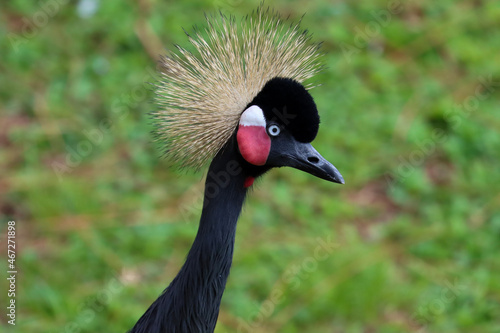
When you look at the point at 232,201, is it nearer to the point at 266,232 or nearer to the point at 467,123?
the point at 266,232

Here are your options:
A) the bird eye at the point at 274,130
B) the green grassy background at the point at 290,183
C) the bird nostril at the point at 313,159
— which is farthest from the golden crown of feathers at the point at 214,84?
the green grassy background at the point at 290,183

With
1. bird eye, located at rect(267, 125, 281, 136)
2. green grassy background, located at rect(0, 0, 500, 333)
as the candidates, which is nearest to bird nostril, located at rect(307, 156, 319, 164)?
bird eye, located at rect(267, 125, 281, 136)

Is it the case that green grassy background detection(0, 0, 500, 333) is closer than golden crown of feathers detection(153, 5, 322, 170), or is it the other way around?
golden crown of feathers detection(153, 5, 322, 170)

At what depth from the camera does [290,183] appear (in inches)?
143

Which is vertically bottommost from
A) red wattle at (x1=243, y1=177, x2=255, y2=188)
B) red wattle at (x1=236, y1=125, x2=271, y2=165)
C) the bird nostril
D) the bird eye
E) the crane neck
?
the crane neck

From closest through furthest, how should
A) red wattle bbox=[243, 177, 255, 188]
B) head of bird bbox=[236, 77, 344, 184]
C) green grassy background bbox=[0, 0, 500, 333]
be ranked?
head of bird bbox=[236, 77, 344, 184] < red wattle bbox=[243, 177, 255, 188] < green grassy background bbox=[0, 0, 500, 333]

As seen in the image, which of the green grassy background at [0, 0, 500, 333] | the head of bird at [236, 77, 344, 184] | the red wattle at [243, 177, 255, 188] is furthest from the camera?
the green grassy background at [0, 0, 500, 333]

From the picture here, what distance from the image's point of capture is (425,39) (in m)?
4.56

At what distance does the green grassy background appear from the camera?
9.80ft

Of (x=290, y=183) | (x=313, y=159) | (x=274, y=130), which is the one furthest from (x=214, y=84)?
(x=290, y=183)

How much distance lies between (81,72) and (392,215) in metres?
2.14

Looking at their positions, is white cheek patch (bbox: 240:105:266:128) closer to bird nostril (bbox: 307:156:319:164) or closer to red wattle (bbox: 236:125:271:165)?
red wattle (bbox: 236:125:271:165)

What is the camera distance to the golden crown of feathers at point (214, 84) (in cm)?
184

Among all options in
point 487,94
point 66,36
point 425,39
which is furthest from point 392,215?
point 66,36
